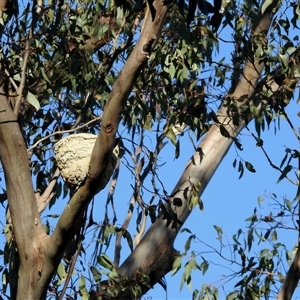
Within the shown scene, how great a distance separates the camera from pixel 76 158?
461 centimetres

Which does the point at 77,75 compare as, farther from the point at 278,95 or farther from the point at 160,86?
the point at 278,95

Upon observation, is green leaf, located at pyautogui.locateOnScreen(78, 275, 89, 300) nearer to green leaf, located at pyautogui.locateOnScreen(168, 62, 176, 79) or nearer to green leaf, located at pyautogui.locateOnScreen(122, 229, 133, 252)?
green leaf, located at pyautogui.locateOnScreen(122, 229, 133, 252)

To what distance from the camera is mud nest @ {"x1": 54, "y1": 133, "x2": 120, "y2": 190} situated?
457 centimetres

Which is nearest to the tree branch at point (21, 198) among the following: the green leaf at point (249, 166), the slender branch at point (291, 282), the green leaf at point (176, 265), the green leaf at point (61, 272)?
the green leaf at point (61, 272)

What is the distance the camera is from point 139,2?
Result: 11.7ft

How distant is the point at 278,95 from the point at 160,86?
2.77 ft

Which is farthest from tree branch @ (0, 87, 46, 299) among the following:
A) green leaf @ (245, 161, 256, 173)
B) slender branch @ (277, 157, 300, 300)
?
green leaf @ (245, 161, 256, 173)

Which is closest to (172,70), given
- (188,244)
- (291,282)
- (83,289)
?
(188,244)

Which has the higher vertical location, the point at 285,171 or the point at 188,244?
the point at 285,171

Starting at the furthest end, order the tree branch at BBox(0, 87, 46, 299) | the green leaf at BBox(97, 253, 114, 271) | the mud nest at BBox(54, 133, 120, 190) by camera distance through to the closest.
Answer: the green leaf at BBox(97, 253, 114, 271) < the mud nest at BBox(54, 133, 120, 190) < the tree branch at BBox(0, 87, 46, 299)

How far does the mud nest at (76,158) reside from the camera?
15.0ft

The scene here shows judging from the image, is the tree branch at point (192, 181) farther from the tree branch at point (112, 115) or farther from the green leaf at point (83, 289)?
the tree branch at point (112, 115)

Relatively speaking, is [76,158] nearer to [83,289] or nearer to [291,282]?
[83,289]

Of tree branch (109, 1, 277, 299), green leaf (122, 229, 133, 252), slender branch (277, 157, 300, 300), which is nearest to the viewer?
slender branch (277, 157, 300, 300)
